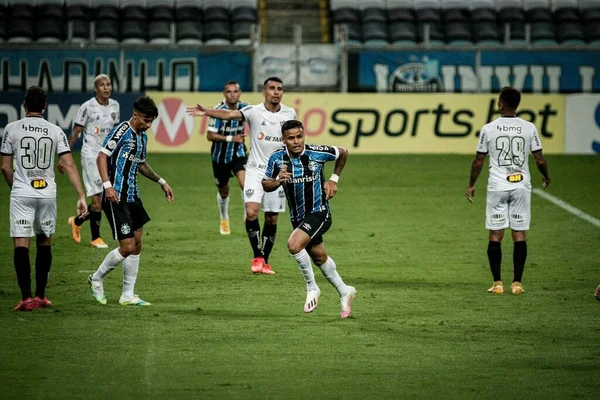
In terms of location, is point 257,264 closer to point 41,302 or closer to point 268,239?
point 268,239

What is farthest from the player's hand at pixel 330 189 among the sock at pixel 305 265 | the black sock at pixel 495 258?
the black sock at pixel 495 258

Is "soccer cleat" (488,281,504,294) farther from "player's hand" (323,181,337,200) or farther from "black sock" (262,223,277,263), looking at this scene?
"black sock" (262,223,277,263)

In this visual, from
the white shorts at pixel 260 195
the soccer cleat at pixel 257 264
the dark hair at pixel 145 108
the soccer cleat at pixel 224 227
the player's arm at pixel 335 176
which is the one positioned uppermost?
the dark hair at pixel 145 108

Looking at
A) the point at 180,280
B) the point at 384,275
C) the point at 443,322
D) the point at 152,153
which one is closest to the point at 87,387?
the point at 443,322

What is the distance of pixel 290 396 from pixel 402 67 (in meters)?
21.2

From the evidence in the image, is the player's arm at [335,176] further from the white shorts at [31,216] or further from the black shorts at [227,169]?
the black shorts at [227,169]

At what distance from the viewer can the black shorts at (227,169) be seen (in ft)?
55.6

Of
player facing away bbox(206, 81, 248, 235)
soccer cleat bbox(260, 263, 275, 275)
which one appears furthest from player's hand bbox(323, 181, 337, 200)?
player facing away bbox(206, 81, 248, 235)

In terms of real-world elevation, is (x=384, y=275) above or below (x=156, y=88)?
below

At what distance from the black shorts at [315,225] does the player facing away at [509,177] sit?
2256mm

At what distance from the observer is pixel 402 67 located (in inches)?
1120

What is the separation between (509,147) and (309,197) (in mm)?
2626

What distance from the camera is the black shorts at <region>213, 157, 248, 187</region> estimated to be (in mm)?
16938

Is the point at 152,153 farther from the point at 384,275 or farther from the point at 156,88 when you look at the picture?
the point at 384,275
